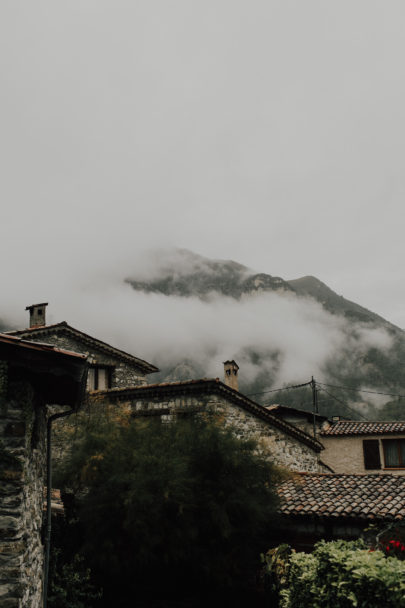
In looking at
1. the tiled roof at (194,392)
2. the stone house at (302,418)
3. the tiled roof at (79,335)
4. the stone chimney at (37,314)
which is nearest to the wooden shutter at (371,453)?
the stone house at (302,418)

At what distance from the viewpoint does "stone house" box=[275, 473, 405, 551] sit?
41.0 ft

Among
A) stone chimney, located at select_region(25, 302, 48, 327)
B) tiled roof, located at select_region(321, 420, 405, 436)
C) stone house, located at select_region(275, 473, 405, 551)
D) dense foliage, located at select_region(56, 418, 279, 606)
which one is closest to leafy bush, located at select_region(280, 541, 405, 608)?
dense foliage, located at select_region(56, 418, 279, 606)

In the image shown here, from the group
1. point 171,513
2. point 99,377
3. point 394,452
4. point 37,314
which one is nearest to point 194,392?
point 171,513

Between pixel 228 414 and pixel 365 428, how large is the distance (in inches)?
514

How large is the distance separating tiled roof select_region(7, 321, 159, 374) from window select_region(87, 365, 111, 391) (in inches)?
35.5

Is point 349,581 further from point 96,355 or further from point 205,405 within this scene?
point 96,355

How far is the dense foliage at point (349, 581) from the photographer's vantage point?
20.1 ft

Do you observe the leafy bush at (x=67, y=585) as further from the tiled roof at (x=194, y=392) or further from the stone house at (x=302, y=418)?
the stone house at (x=302, y=418)

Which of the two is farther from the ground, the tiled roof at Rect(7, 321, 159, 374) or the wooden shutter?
the tiled roof at Rect(7, 321, 159, 374)

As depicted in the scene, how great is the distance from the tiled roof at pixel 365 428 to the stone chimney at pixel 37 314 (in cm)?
1636

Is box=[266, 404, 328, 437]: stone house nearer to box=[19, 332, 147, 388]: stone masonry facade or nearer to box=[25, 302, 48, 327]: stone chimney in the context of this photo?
box=[19, 332, 147, 388]: stone masonry facade

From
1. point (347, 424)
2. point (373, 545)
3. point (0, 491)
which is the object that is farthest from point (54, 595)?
point (347, 424)

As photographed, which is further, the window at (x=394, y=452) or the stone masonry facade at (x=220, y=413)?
the window at (x=394, y=452)

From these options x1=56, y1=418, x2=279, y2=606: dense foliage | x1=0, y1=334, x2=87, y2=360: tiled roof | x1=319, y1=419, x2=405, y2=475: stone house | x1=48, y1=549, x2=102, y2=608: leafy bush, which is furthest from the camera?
x1=319, y1=419, x2=405, y2=475: stone house
